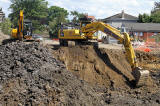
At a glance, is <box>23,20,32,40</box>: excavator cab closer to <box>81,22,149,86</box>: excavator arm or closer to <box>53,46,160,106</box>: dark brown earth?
<box>53,46,160,106</box>: dark brown earth

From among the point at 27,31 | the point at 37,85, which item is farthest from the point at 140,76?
the point at 27,31

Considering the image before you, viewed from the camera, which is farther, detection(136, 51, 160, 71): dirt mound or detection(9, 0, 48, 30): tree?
detection(9, 0, 48, 30): tree

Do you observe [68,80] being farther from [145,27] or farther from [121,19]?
[121,19]

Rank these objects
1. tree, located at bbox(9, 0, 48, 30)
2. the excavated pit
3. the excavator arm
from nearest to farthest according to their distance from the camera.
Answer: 1. the excavated pit
2. the excavator arm
3. tree, located at bbox(9, 0, 48, 30)

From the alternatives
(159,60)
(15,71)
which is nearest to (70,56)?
(15,71)

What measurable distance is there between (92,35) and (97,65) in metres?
3.46

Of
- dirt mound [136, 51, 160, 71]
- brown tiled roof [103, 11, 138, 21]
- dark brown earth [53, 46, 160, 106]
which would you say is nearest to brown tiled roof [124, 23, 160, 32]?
brown tiled roof [103, 11, 138, 21]

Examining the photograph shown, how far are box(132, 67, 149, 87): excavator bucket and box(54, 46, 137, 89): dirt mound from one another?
684 mm

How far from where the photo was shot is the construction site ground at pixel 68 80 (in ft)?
30.3

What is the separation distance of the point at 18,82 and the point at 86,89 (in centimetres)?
305

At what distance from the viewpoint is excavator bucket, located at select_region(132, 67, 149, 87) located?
11.7 metres

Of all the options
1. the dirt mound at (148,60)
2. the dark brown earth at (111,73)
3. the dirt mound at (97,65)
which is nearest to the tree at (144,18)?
the dirt mound at (148,60)

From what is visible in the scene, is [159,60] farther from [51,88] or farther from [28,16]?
[28,16]

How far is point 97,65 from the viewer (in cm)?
1391
